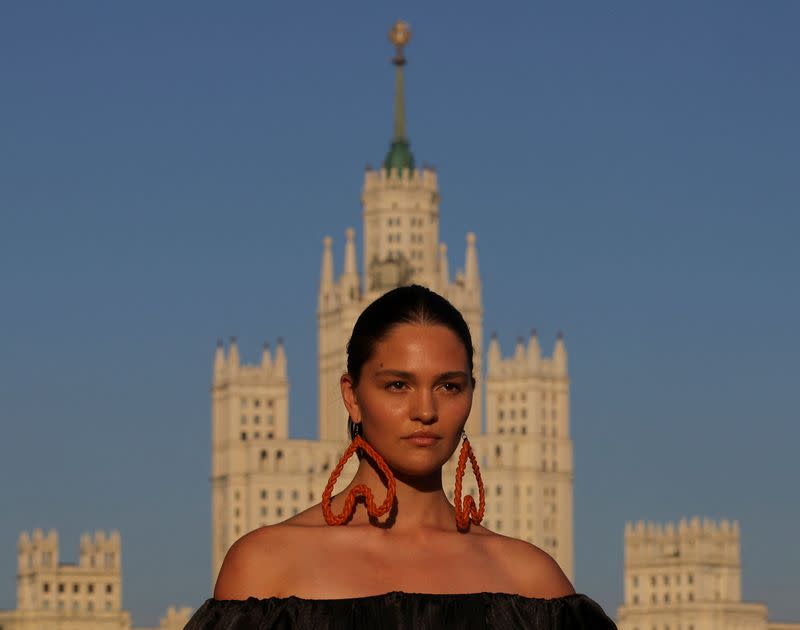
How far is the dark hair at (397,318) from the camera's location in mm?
10227

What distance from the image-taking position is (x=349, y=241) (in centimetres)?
18875

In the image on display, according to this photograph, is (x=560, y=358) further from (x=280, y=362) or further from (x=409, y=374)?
(x=409, y=374)

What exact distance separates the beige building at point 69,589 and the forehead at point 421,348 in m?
162

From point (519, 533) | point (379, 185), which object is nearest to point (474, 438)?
point (519, 533)

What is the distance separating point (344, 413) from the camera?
18088 cm

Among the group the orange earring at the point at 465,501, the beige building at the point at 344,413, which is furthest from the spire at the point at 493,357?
the orange earring at the point at 465,501

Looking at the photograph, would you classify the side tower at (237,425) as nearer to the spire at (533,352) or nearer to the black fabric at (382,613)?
the spire at (533,352)

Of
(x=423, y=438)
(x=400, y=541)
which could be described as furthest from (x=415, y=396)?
(x=400, y=541)

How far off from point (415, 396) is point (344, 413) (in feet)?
561

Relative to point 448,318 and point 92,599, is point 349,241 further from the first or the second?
point 448,318

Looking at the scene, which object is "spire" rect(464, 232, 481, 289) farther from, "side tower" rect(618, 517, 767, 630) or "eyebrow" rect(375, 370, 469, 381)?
"eyebrow" rect(375, 370, 469, 381)

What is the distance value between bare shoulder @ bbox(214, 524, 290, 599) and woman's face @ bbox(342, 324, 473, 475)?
0.61 m

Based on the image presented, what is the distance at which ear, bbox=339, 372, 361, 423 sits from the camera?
10383mm

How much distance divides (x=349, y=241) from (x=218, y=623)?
179107 mm
